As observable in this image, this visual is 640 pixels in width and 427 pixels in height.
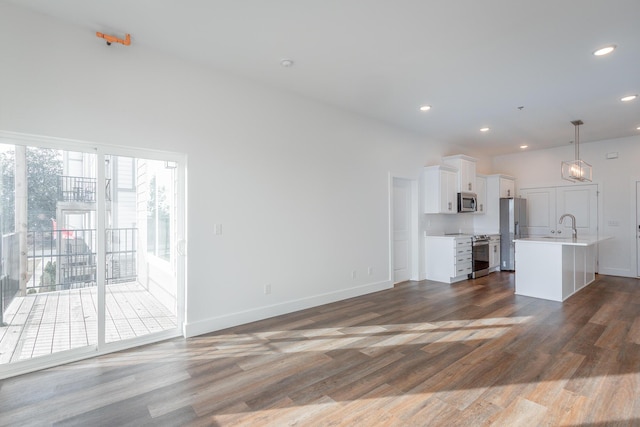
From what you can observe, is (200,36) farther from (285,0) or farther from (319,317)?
(319,317)

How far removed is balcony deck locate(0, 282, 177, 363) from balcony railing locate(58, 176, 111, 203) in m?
0.85

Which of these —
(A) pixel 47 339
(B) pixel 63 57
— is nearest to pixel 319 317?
(A) pixel 47 339

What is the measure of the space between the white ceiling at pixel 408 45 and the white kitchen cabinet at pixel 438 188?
1.68 m

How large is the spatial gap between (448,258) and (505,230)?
2.36 metres

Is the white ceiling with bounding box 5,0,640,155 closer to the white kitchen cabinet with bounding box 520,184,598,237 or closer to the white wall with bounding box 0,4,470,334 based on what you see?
the white wall with bounding box 0,4,470,334

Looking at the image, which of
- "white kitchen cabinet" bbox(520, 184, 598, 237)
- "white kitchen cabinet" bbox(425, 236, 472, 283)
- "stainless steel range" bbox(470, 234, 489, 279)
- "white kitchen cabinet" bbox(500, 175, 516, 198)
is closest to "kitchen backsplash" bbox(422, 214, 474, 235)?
"white kitchen cabinet" bbox(425, 236, 472, 283)

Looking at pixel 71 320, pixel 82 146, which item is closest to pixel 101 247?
pixel 71 320

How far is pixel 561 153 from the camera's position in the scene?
7.45 meters

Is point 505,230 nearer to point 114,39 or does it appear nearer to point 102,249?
point 102,249

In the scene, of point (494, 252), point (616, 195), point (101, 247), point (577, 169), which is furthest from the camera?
point (494, 252)

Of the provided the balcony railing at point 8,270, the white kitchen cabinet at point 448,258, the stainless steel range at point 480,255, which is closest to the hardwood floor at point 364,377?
the balcony railing at point 8,270

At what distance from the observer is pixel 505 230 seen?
7.54 metres

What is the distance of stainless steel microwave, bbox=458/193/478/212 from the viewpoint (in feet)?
22.2

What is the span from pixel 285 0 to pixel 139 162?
6.97 ft
